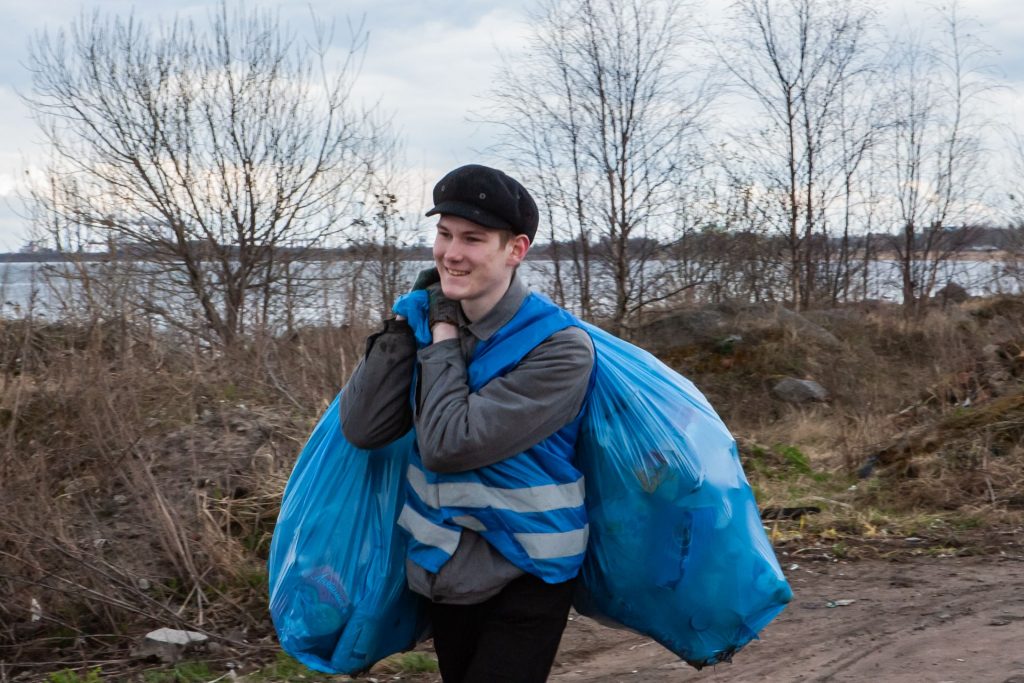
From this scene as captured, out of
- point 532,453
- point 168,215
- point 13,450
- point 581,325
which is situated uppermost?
point 168,215

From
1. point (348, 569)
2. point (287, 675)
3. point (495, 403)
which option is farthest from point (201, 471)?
point (495, 403)

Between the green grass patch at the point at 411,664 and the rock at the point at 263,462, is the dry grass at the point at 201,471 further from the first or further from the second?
the green grass patch at the point at 411,664

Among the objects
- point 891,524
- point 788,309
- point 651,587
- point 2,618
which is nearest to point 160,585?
point 2,618

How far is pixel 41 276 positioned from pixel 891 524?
5.45 m

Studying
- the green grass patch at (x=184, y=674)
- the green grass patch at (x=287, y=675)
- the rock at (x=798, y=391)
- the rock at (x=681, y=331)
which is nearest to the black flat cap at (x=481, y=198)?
the green grass patch at (x=287, y=675)

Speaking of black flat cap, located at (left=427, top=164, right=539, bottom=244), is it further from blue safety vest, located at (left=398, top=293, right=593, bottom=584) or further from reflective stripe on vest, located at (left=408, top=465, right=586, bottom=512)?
reflective stripe on vest, located at (left=408, top=465, right=586, bottom=512)

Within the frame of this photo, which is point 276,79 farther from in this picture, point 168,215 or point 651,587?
point 651,587

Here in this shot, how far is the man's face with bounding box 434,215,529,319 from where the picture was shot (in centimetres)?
224

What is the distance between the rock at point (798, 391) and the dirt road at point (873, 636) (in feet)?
26.0

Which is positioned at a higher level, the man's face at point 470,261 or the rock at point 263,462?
the man's face at point 470,261

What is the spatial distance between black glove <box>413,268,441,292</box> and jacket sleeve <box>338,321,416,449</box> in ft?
0.46

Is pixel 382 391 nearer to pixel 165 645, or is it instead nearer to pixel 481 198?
pixel 481 198

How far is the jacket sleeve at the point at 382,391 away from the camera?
88.7 inches

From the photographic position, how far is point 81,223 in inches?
442
